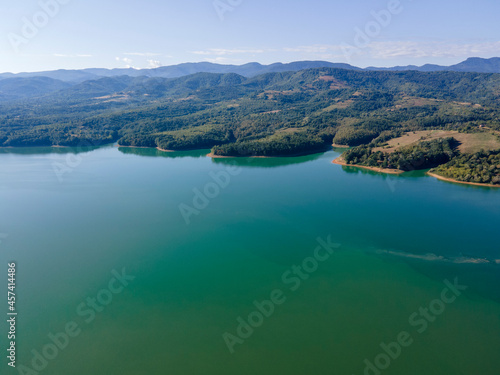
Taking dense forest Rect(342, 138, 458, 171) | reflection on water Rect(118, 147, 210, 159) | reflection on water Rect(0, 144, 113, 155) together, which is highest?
dense forest Rect(342, 138, 458, 171)

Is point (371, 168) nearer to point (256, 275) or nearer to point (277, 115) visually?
point (256, 275)

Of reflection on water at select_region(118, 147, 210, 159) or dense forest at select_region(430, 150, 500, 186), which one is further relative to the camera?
reflection on water at select_region(118, 147, 210, 159)

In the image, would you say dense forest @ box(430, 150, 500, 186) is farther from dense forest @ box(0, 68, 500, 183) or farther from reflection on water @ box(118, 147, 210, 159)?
reflection on water @ box(118, 147, 210, 159)

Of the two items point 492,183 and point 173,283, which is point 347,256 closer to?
point 173,283

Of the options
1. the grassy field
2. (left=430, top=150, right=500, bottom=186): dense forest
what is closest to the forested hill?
the grassy field

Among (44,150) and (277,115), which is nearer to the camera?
(44,150)

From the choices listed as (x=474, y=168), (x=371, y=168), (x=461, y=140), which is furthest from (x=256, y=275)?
(x=461, y=140)

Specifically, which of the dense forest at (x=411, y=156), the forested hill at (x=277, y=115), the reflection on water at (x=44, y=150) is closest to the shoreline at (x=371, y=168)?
the dense forest at (x=411, y=156)

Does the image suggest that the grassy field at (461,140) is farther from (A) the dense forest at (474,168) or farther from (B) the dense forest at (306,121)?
(A) the dense forest at (474,168)
